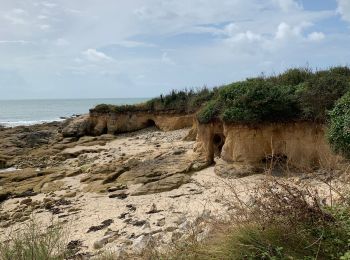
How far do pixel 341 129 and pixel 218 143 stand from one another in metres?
6.26

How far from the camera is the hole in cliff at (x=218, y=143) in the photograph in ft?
50.4

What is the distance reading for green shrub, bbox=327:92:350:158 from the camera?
31.1 ft

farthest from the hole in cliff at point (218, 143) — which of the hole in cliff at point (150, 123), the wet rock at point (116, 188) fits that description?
the hole in cliff at point (150, 123)

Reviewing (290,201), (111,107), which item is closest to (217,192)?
(290,201)

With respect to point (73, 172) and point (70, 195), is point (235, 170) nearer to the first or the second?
point (70, 195)

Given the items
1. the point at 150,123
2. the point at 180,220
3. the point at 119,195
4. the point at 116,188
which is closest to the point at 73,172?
the point at 116,188

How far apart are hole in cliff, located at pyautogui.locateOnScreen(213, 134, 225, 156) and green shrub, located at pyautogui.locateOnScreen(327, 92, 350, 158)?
18.0 ft

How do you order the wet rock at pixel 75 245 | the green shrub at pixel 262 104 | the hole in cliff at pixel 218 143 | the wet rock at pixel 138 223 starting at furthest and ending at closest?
the hole in cliff at pixel 218 143 < the green shrub at pixel 262 104 < the wet rock at pixel 138 223 < the wet rock at pixel 75 245

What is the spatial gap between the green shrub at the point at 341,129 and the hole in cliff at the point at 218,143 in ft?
18.0

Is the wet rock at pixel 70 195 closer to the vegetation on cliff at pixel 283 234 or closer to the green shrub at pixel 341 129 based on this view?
the green shrub at pixel 341 129

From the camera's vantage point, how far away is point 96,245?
28.1 ft

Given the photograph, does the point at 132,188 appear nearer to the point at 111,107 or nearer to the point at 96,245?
the point at 96,245

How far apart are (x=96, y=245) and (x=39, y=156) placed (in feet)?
50.4

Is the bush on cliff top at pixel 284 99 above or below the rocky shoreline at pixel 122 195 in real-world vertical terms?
above
